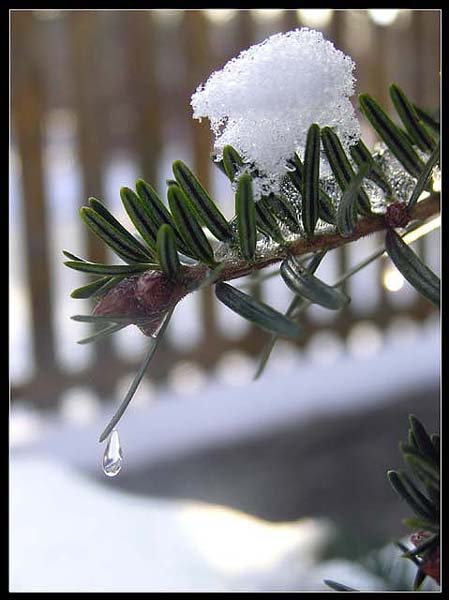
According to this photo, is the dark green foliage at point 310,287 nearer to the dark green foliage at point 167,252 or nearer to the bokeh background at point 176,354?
the dark green foliage at point 167,252

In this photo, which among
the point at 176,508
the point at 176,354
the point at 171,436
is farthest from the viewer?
the point at 176,354

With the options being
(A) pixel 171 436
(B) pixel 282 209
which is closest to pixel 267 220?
(B) pixel 282 209

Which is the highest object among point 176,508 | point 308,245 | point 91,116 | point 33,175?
point 91,116

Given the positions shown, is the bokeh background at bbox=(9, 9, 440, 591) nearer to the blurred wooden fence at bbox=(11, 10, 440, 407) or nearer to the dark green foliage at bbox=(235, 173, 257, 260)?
the blurred wooden fence at bbox=(11, 10, 440, 407)

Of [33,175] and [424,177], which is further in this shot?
[33,175]

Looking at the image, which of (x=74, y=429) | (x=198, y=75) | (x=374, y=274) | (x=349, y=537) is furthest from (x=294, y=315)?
(x=374, y=274)

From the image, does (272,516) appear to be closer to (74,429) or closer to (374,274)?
(74,429)

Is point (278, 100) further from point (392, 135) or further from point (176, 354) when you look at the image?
point (176, 354)
